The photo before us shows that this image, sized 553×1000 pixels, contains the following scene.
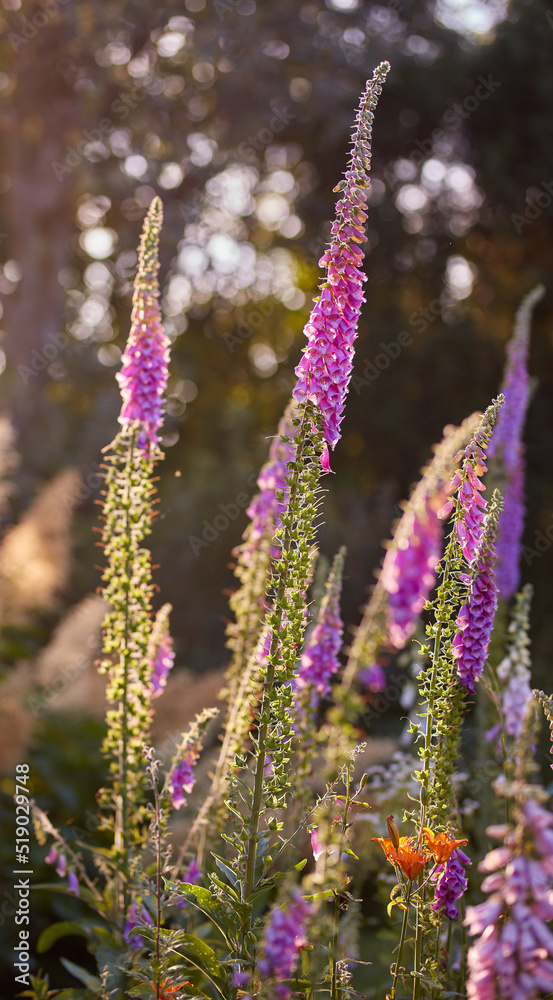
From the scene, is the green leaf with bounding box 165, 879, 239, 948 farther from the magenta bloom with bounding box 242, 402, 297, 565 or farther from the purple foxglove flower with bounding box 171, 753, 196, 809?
the magenta bloom with bounding box 242, 402, 297, 565

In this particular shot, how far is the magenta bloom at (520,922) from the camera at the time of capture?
1070 mm

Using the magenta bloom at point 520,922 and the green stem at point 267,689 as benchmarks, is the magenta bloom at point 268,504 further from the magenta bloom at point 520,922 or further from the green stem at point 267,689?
the magenta bloom at point 520,922

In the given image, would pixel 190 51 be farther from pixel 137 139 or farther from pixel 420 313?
pixel 420 313

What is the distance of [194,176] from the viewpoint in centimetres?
1276

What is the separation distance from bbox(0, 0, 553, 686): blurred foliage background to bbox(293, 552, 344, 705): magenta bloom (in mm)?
7134

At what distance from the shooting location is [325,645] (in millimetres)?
2436

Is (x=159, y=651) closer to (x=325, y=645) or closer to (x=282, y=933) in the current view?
(x=325, y=645)

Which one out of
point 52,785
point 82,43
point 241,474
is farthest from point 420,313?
point 52,785

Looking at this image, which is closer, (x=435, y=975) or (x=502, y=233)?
(x=435, y=975)

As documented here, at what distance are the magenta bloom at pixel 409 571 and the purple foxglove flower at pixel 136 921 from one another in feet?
4.41

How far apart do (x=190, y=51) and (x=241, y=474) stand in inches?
257

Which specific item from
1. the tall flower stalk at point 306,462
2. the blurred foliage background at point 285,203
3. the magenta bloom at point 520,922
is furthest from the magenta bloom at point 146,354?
the blurred foliage background at point 285,203

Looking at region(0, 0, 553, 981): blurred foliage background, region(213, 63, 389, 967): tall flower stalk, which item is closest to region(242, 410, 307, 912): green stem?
region(213, 63, 389, 967): tall flower stalk

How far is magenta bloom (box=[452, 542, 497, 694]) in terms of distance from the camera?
1.87 meters
